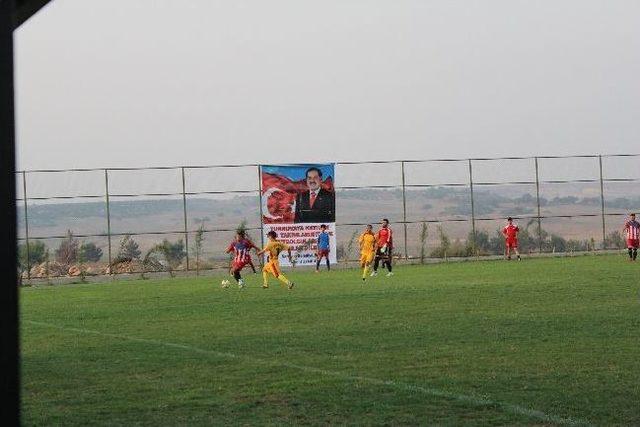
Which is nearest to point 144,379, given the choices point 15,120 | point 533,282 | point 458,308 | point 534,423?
point 534,423

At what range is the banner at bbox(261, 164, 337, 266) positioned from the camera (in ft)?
158

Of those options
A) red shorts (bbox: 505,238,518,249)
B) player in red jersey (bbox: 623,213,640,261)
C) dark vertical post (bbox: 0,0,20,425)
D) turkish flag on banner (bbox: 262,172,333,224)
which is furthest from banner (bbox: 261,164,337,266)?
dark vertical post (bbox: 0,0,20,425)

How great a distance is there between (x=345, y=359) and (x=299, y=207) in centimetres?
3330

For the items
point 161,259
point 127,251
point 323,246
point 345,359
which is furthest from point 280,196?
point 345,359

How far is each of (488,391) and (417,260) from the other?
4232 centimetres

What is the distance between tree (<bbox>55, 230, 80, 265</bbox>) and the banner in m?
8.08

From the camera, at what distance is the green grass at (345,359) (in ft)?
35.5

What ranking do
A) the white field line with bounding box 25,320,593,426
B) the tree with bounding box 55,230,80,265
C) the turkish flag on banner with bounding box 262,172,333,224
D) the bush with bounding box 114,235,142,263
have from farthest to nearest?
the bush with bounding box 114,235,142,263 → the tree with bounding box 55,230,80,265 → the turkish flag on banner with bounding box 262,172,333,224 → the white field line with bounding box 25,320,593,426

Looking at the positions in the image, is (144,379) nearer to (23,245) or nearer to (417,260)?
(417,260)

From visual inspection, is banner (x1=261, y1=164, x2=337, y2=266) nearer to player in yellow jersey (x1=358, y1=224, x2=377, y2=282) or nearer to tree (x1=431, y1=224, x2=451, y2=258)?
player in yellow jersey (x1=358, y1=224, x2=377, y2=282)

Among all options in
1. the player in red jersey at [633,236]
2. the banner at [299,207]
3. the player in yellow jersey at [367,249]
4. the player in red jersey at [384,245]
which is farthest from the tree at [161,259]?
the player in red jersey at [633,236]

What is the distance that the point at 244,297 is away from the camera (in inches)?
Result: 1206

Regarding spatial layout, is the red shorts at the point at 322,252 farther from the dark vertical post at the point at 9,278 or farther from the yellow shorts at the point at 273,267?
the dark vertical post at the point at 9,278

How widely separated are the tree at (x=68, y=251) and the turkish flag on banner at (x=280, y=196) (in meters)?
7.87
